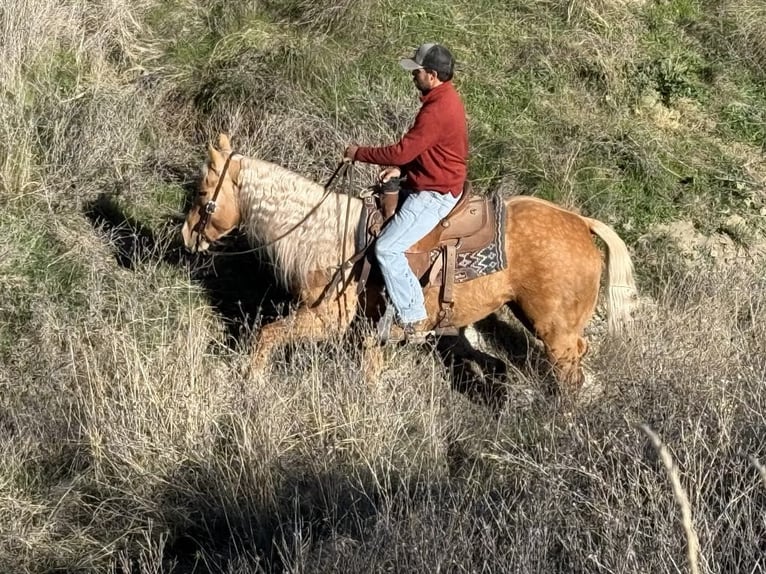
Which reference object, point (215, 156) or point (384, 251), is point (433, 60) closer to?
point (384, 251)

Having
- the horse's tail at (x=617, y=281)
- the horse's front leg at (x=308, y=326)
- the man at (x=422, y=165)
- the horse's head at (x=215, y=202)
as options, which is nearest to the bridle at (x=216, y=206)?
the horse's head at (x=215, y=202)

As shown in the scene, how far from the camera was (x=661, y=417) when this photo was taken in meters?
4.99

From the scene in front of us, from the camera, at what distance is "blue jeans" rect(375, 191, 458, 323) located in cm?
645

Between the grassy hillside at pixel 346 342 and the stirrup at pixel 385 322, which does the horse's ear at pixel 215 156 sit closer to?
the grassy hillside at pixel 346 342

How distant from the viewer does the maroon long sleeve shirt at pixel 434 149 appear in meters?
6.16

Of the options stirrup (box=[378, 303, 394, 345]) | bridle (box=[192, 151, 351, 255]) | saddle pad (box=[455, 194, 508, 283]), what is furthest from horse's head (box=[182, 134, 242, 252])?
saddle pad (box=[455, 194, 508, 283])

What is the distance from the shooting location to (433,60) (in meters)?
6.09

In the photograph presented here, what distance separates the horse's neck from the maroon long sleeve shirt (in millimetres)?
539

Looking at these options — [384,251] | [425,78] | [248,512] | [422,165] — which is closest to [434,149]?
[422,165]

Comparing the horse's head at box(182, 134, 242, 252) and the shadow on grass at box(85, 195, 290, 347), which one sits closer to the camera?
the horse's head at box(182, 134, 242, 252)

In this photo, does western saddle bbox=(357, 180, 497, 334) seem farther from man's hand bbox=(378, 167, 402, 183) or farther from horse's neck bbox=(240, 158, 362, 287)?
horse's neck bbox=(240, 158, 362, 287)

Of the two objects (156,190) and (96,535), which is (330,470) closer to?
(96,535)

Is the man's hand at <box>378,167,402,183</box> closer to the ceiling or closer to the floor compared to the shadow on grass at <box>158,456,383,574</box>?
closer to the ceiling

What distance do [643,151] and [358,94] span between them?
269 centimetres
